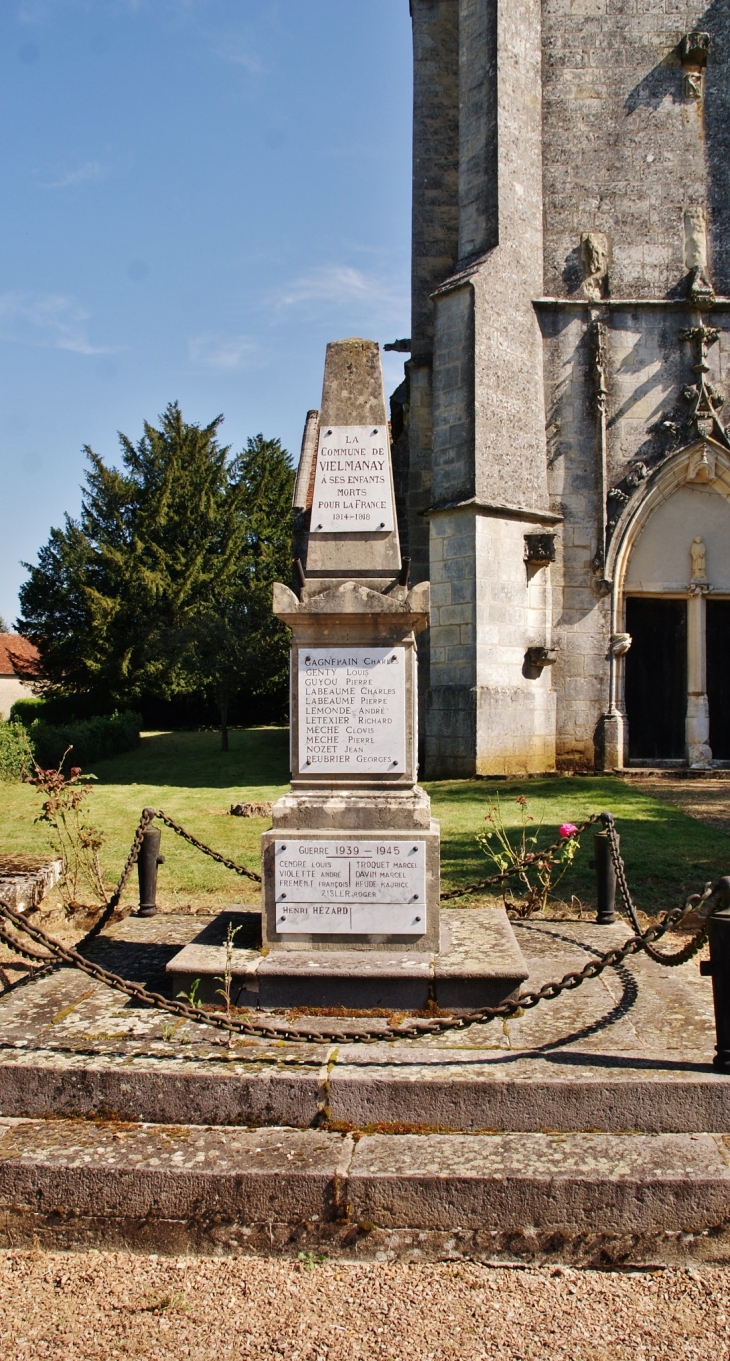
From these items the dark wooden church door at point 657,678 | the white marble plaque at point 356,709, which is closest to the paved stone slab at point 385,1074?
the white marble plaque at point 356,709

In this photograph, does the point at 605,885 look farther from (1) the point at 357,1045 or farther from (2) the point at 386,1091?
(2) the point at 386,1091

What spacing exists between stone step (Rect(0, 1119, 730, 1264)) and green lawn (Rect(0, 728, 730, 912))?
3219 millimetres

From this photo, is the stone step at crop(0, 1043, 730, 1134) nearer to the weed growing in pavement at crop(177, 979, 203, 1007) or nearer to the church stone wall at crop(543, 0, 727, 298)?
the weed growing in pavement at crop(177, 979, 203, 1007)

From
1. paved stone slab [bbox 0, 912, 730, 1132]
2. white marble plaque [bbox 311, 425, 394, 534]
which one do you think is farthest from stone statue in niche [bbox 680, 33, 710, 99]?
paved stone slab [bbox 0, 912, 730, 1132]

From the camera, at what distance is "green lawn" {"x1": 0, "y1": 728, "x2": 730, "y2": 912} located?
6.73 m

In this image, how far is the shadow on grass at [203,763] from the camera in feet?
47.2

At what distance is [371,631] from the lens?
4.34 meters

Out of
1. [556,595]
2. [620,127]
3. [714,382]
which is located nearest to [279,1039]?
[556,595]

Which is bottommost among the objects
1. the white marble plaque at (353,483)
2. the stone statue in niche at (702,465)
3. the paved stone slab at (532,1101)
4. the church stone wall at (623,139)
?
the paved stone slab at (532,1101)

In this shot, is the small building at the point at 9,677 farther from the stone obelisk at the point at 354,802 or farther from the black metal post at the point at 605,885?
the stone obelisk at the point at 354,802

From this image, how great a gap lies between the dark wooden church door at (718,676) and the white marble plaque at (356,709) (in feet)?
34.2

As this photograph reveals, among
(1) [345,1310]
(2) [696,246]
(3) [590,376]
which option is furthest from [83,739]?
(1) [345,1310]

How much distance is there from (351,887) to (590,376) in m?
10.6

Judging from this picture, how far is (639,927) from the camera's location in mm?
5062
